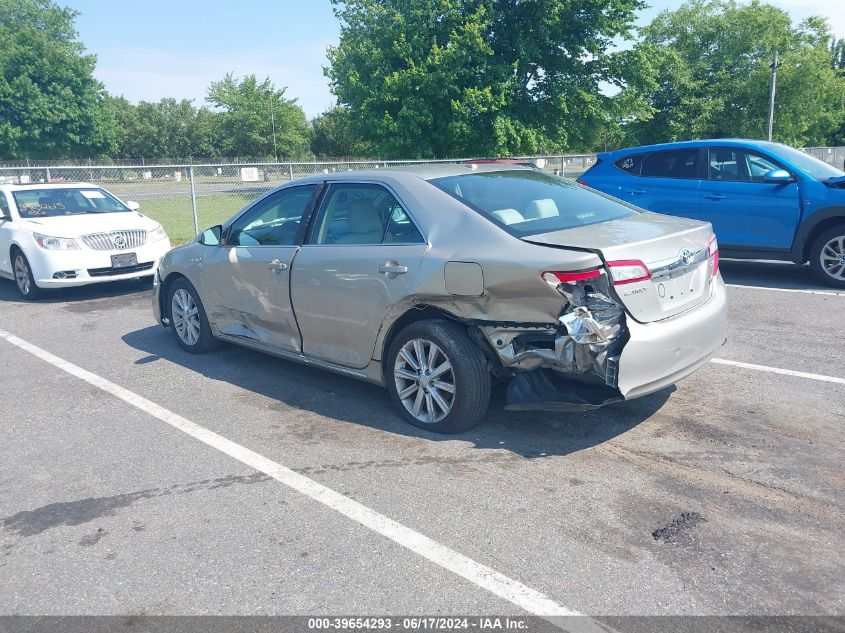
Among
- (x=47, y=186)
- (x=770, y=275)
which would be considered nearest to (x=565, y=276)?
(x=770, y=275)

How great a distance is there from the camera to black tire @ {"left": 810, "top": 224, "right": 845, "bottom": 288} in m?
8.23

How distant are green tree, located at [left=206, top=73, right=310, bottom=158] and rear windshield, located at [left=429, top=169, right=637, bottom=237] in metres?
59.3

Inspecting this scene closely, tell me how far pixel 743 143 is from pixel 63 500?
27.7ft

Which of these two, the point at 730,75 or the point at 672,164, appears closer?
the point at 672,164

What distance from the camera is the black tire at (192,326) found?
6.45 metres

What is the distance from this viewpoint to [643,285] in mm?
3996

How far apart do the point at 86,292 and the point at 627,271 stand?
29.0 ft

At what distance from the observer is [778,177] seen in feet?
28.4

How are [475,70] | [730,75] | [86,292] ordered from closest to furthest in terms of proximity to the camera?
[86,292], [475,70], [730,75]

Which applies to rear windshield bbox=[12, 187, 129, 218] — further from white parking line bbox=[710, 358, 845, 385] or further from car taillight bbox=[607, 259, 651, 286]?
car taillight bbox=[607, 259, 651, 286]

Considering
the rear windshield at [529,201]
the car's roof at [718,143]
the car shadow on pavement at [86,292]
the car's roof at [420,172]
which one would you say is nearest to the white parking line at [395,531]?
the rear windshield at [529,201]

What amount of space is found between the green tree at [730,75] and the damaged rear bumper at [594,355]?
40.0 m

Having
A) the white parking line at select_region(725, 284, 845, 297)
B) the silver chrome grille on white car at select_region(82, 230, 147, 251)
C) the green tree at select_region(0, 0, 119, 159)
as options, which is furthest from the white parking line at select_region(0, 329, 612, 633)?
the green tree at select_region(0, 0, 119, 159)

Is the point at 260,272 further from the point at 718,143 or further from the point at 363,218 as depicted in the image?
the point at 718,143
